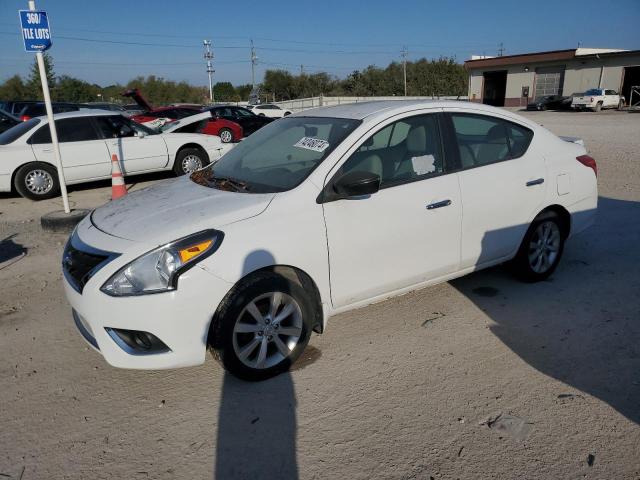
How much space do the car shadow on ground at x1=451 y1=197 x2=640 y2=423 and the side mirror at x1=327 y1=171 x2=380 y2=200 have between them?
1.55m

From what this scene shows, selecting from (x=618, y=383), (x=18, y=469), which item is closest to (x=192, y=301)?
(x=18, y=469)

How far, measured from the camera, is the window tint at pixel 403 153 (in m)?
3.46

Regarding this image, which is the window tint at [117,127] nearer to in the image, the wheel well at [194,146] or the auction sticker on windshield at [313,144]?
the wheel well at [194,146]

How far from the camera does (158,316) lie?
8.85 ft

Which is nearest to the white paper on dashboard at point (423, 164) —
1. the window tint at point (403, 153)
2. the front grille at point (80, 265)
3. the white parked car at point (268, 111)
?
the window tint at point (403, 153)

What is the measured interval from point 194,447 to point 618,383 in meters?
2.54

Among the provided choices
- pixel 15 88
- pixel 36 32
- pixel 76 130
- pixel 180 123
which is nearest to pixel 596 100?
pixel 180 123

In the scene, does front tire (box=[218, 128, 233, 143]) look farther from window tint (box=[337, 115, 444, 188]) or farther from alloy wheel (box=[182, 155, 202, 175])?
window tint (box=[337, 115, 444, 188])

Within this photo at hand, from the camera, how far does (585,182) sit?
4547mm

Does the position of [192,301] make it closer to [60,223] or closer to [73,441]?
[73,441]

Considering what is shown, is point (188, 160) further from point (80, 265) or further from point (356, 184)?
point (356, 184)

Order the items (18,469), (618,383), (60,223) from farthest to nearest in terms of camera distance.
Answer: (60,223)
(618,383)
(18,469)

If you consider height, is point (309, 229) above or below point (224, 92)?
below

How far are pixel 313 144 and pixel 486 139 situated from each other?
1500mm
